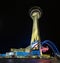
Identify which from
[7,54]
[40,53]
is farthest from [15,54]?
[40,53]

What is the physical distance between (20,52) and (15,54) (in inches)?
129

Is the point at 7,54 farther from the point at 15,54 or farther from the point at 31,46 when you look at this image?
the point at 31,46

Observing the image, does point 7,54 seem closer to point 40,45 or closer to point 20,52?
point 20,52

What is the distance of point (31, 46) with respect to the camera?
67.2 m

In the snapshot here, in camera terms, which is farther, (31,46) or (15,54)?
(31,46)

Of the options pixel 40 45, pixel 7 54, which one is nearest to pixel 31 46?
pixel 40 45

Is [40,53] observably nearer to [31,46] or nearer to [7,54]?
[31,46]

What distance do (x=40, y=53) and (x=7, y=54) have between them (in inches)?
334

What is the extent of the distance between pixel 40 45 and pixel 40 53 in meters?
2.04

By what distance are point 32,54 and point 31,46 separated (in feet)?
12.1

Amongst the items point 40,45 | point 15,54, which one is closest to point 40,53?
point 40,45

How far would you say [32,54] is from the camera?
6400 cm

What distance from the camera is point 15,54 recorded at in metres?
63.1

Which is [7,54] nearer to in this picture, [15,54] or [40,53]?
[15,54]
